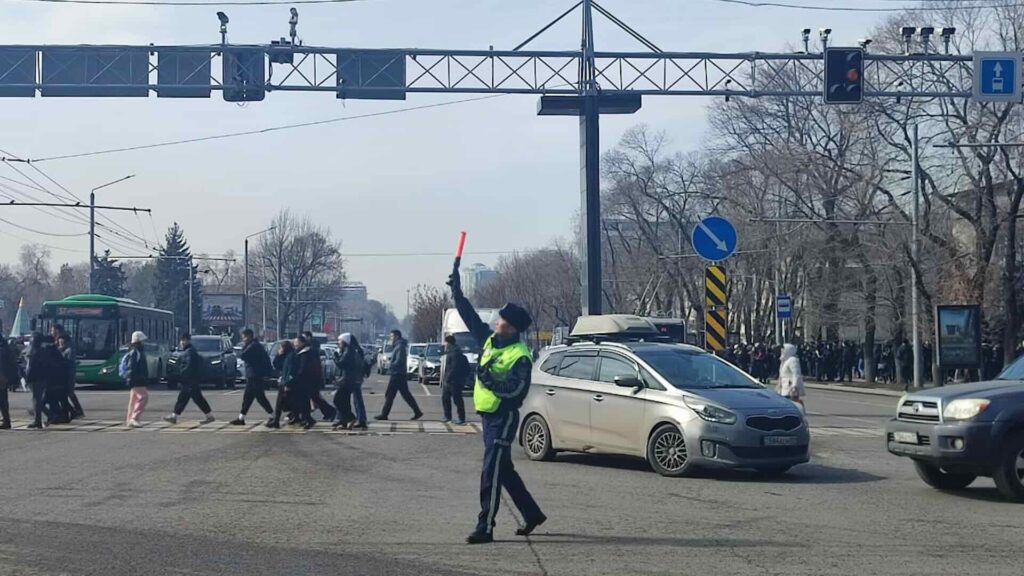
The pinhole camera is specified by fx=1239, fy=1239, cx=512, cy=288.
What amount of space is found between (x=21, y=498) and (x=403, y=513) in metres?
3.74

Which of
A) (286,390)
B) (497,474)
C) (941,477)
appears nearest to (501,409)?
(497,474)

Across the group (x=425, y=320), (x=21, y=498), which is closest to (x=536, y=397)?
(x=21, y=498)

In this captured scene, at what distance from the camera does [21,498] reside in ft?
38.6

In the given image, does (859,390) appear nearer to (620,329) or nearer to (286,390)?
(620,329)

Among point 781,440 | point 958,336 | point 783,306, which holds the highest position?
point 783,306

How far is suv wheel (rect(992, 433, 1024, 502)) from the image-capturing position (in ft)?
39.2

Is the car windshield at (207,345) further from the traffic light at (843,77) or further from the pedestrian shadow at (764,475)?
the pedestrian shadow at (764,475)

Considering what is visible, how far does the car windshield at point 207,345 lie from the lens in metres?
41.4

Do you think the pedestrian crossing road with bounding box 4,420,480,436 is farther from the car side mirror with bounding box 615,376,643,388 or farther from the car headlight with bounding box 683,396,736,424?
the car headlight with bounding box 683,396,736,424

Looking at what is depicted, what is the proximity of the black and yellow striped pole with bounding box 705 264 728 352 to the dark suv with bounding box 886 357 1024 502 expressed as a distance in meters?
8.78

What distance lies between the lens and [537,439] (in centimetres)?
1585

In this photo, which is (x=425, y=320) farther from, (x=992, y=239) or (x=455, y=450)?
(x=455, y=450)

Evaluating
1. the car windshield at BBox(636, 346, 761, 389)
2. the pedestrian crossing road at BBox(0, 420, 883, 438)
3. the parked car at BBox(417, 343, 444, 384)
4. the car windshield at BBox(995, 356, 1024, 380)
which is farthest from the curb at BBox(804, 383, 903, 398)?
the car windshield at BBox(995, 356, 1024, 380)

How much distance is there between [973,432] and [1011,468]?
20.6 inches
